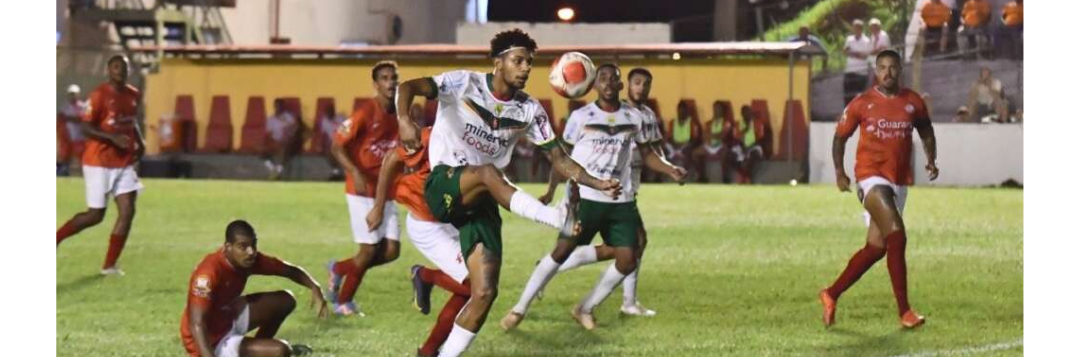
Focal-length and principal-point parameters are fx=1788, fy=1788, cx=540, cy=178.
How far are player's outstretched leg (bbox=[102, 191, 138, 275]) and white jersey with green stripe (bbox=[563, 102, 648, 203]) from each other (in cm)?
234

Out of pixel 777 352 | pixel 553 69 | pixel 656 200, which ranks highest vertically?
pixel 553 69

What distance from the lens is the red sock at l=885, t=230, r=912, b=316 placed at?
666 centimetres

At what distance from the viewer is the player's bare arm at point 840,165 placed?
6715 mm

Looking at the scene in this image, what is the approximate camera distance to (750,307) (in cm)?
718

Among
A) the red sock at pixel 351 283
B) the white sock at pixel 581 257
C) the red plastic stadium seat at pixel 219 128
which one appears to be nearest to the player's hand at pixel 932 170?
the white sock at pixel 581 257

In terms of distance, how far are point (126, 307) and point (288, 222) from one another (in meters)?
1.30

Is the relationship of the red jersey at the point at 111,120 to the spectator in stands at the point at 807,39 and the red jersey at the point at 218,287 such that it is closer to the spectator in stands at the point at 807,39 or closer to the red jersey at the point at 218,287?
the red jersey at the point at 218,287

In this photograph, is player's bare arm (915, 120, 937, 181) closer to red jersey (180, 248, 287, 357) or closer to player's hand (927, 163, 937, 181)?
player's hand (927, 163, 937, 181)

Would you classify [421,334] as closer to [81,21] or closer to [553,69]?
[553,69]

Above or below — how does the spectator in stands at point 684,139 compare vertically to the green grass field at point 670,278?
above

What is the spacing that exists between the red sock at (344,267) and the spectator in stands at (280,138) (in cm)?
70

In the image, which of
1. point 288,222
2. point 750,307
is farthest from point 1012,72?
point 288,222

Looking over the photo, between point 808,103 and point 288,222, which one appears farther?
point 288,222
